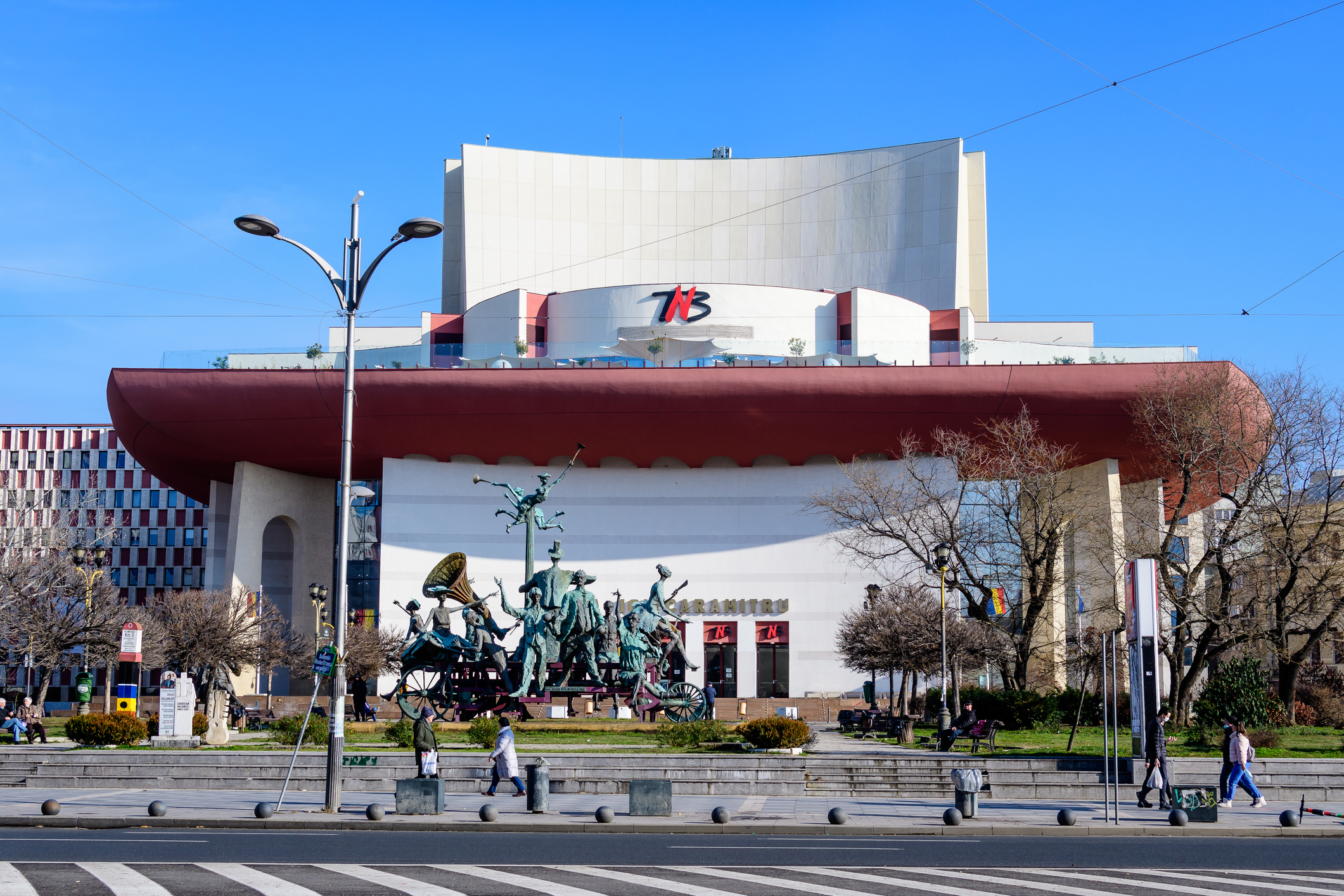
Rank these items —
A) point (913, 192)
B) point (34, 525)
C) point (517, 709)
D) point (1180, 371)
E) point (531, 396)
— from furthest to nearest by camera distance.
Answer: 1. point (34, 525)
2. point (913, 192)
3. point (531, 396)
4. point (1180, 371)
5. point (517, 709)

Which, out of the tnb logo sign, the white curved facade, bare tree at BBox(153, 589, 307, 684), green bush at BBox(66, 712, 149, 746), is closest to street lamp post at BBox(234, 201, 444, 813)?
green bush at BBox(66, 712, 149, 746)

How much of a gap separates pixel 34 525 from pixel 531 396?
224 ft

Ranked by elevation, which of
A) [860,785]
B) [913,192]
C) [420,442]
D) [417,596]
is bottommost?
[860,785]

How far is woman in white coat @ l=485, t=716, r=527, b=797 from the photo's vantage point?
21047mm

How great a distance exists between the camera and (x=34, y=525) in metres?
100

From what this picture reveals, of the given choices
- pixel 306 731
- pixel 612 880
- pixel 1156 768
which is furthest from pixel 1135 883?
pixel 306 731

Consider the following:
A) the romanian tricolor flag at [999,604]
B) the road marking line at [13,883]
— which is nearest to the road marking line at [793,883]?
the road marking line at [13,883]

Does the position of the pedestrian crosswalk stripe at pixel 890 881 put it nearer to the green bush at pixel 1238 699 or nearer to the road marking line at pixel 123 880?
the road marking line at pixel 123 880

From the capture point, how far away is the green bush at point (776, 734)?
24969mm

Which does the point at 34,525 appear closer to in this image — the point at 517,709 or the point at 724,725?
the point at 517,709

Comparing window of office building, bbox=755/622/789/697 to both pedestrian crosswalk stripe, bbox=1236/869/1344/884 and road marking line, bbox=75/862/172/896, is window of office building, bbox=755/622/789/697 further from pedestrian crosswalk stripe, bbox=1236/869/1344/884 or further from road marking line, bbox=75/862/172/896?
road marking line, bbox=75/862/172/896

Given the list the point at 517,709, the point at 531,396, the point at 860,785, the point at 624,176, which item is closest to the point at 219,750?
the point at 517,709

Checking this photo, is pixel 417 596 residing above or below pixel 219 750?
above

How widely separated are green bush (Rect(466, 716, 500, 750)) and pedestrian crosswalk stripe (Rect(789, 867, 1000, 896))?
1269cm
